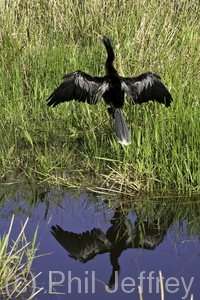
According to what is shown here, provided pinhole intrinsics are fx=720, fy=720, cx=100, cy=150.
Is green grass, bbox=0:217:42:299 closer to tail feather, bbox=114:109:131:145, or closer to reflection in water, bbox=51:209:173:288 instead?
reflection in water, bbox=51:209:173:288

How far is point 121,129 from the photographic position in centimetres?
595

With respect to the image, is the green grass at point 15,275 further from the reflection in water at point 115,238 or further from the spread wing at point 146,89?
the spread wing at point 146,89

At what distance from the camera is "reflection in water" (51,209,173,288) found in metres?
4.69

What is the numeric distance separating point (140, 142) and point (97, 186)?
0.53m

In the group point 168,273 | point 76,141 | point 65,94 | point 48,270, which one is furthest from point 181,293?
point 76,141

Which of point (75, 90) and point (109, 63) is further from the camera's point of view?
point (109, 63)

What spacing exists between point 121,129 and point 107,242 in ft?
4.47

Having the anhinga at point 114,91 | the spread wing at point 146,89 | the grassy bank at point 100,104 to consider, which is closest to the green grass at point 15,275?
the grassy bank at point 100,104

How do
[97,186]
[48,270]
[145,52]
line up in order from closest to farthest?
1. [48,270]
2. [97,186]
3. [145,52]

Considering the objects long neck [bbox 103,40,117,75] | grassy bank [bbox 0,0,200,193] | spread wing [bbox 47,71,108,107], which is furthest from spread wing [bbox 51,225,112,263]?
long neck [bbox 103,40,117,75]

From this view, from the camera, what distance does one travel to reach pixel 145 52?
24.0 ft

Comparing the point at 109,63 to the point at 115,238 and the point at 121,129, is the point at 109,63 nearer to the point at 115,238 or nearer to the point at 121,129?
the point at 121,129

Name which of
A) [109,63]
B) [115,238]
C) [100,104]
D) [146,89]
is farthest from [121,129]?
[115,238]

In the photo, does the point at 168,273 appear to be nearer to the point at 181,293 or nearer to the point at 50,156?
the point at 181,293
